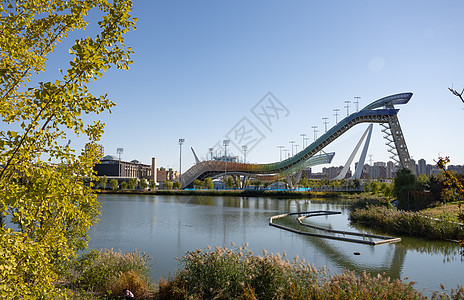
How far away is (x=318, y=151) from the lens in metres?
58.3

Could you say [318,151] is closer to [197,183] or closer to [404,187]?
Result: [404,187]

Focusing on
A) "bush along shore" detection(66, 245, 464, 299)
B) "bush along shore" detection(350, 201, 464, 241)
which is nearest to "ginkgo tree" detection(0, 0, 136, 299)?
"bush along shore" detection(66, 245, 464, 299)

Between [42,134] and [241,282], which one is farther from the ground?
[42,134]

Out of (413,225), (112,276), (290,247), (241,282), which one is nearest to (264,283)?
(241,282)

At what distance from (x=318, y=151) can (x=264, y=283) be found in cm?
5271

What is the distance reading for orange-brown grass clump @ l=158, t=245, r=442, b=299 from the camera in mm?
7125

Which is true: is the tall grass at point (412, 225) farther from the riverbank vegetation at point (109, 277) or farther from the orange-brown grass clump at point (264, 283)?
the riverbank vegetation at point (109, 277)

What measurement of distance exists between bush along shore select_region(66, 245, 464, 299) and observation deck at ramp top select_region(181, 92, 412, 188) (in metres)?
45.9

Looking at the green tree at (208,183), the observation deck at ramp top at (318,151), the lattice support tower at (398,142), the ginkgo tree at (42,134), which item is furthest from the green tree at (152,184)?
the ginkgo tree at (42,134)

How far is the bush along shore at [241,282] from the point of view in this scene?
7.15 metres

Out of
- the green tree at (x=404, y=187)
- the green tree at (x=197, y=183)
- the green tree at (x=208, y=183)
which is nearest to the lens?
the green tree at (x=404, y=187)

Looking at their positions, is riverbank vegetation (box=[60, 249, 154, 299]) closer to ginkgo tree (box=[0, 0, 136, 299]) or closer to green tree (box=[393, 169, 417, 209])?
ginkgo tree (box=[0, 0, 136, 299])

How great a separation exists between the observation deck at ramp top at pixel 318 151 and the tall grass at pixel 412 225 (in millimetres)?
27398

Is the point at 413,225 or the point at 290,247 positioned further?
the point at 413,225
